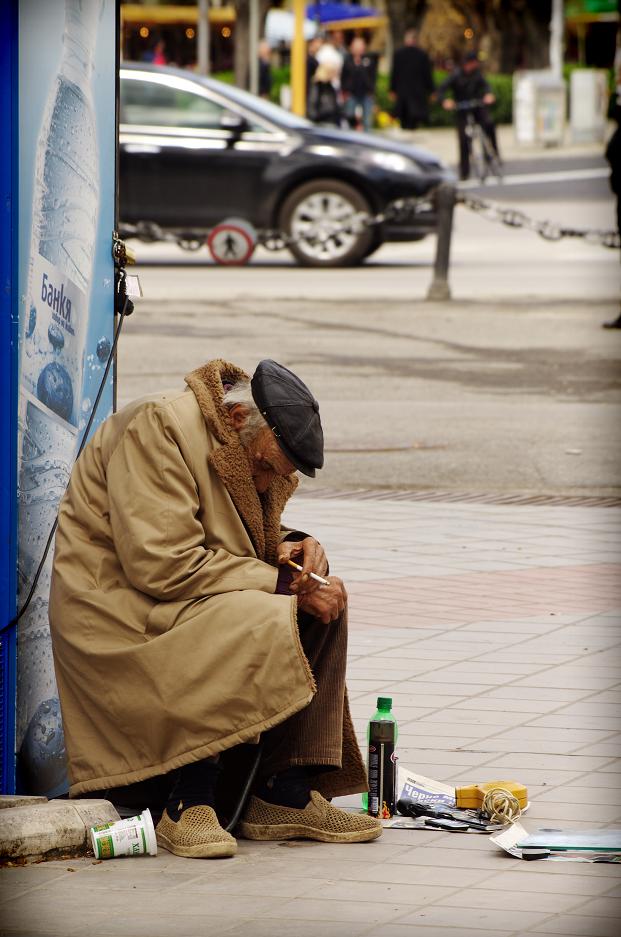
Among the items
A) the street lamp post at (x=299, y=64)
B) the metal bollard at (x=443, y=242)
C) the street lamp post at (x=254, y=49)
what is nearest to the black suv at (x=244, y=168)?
the metal bollard at (x=443, y=242)

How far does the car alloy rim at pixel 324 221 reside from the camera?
17500mm

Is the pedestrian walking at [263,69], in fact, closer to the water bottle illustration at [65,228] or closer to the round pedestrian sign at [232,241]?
the round pedestrian sign at [232,241]

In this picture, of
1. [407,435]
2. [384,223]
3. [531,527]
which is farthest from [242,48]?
[531,527]

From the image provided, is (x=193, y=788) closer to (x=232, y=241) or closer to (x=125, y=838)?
(x=125, y=838)

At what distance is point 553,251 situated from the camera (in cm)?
1992

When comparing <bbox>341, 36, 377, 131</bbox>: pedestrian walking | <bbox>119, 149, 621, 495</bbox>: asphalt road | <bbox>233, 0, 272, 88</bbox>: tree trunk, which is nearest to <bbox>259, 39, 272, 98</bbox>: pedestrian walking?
<bbox>233, 0, 272, 88</bbox>: tree trunk

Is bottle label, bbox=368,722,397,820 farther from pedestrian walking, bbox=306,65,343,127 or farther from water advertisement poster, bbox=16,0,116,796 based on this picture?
pedestrian walking, bbox=306,65,343,127

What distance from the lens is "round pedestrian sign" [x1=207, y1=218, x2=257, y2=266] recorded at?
17.5 meters

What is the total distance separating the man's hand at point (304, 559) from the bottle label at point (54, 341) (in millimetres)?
609

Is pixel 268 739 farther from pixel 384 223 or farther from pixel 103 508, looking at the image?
pixel 384 223

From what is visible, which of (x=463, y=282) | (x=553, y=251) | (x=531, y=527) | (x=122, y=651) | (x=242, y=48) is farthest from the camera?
(x=242, y=48)

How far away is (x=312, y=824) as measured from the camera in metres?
4.36

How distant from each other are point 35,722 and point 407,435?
19.0ft

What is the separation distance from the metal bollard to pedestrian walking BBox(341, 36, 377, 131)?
45.4ft
